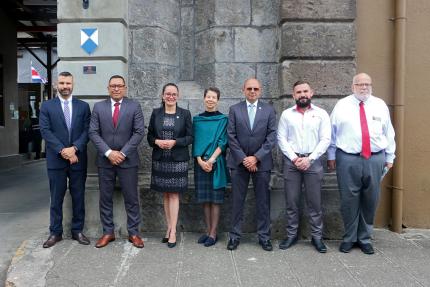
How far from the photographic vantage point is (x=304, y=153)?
17.6ft

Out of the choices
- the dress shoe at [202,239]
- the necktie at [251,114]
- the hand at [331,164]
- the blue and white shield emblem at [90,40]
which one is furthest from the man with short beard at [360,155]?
the blue and white shield emblem at [90,40]

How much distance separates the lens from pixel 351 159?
529 centimetres

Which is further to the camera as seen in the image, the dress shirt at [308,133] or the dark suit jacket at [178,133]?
the dark suit jacket at [178,133]

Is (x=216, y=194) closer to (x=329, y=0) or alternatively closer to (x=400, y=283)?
(x=400, y=283)

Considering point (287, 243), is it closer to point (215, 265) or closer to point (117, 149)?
point (215, 265)

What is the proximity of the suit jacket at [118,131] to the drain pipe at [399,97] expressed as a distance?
338cm

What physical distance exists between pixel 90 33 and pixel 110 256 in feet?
9.28

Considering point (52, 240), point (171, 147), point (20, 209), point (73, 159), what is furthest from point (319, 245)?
point (20, 209)

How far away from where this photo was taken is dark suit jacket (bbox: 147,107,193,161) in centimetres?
548

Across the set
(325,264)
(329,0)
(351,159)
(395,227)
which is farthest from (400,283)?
(329,0)

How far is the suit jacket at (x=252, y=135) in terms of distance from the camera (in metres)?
5.37

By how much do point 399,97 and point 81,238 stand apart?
4.50m

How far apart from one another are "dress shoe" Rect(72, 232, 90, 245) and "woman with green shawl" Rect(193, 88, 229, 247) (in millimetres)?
1464

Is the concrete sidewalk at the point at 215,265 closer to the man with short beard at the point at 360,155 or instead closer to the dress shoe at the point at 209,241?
the dress shoe at the point at 209,241
